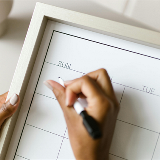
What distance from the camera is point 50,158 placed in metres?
0.42

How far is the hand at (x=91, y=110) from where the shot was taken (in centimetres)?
35

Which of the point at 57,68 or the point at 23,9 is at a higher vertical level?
the point at 23,9

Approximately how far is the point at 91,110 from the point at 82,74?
0.34 ft

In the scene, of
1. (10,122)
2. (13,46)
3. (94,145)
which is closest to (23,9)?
(13,46)

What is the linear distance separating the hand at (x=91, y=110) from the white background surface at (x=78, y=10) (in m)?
0.25

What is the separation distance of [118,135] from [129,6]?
0.37 m

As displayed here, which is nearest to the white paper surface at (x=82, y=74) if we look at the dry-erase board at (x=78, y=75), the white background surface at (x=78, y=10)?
the dry-erase board at (x=78, y=75)

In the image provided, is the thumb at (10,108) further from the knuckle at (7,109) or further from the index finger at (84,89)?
the index finger at (84,89)

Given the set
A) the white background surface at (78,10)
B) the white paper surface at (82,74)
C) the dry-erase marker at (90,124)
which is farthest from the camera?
the white background surface at (78,10)

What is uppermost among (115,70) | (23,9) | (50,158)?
(23,9)

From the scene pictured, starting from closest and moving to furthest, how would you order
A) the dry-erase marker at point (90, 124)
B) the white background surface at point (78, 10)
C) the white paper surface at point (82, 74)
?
1. the dry-erase marker at point (90, 124)
2. the white paper surface at point (82, 74)
3. the white background surface at point (78, 10)

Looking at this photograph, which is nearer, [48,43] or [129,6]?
[48,43]

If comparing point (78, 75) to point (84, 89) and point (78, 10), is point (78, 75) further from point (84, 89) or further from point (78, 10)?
point (78, 10)

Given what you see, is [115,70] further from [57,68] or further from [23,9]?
[23,9]
